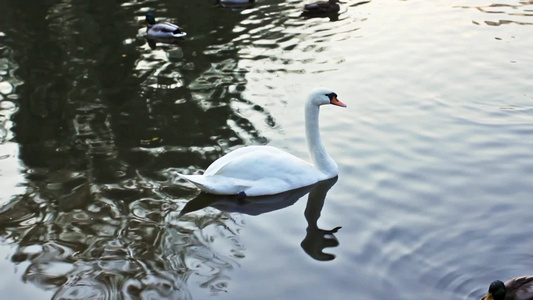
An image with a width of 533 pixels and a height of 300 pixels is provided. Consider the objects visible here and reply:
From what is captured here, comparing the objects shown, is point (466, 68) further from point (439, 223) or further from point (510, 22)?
point (439, 223)

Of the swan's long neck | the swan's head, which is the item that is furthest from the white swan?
the swan's head

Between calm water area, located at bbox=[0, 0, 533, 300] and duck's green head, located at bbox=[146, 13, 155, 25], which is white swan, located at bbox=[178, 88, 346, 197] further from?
duck's green head, located at bbox=[146, 13, 155, 25]

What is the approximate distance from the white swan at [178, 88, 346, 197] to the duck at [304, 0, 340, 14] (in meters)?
7.56

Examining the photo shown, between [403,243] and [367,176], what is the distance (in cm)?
156

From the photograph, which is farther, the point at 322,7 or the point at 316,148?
the point at 322,7

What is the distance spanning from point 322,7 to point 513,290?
1043 centimetres

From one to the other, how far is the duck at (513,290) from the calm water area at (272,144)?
359 millimetres

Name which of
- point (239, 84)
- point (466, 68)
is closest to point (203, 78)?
point (239, 84)

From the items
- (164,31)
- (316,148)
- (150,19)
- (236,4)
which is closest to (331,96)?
(316,148)

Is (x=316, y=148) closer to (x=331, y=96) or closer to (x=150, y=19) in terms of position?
(x=331, y=96)

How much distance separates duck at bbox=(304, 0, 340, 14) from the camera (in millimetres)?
15133

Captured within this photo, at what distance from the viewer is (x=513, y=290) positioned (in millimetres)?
5523

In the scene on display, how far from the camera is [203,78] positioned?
38.2ft

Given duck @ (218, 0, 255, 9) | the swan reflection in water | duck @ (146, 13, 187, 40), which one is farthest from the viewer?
duck @ (218, 0, 255, 9)
